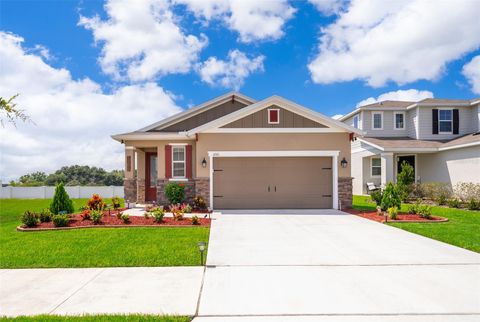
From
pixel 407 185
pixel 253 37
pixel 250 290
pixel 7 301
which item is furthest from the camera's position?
pixel 407 185

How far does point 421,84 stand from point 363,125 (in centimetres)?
464

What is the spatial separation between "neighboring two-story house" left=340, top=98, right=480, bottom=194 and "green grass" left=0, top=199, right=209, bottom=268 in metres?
13.2

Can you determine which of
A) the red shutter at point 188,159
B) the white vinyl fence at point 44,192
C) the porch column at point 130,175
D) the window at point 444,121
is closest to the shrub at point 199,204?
the red shutter at point 188,159

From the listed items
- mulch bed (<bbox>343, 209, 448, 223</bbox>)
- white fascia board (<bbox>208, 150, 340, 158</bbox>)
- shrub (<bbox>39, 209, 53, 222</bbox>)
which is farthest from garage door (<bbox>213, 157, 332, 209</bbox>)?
shrub (<bbox>39, 209, 53, 222</bbox>)

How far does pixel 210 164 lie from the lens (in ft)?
45.3

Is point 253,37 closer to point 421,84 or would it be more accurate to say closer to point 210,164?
point 210,164

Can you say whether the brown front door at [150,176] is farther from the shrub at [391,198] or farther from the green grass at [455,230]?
the green grass at [455,230]

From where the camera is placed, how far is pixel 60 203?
12.2m

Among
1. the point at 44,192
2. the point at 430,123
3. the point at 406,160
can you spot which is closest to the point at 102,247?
the point at 406,160

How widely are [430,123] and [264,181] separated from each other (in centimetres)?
1329

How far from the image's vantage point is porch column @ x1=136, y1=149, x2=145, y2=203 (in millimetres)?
15945

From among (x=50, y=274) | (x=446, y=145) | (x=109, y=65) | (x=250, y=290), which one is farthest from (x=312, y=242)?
(x=446, y=145)

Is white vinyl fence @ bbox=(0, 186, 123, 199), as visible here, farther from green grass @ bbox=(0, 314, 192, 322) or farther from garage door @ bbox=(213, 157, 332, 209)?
green grass @ bbox=(0, 314, 192, 322)

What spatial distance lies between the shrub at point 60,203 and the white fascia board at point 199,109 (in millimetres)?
4627
